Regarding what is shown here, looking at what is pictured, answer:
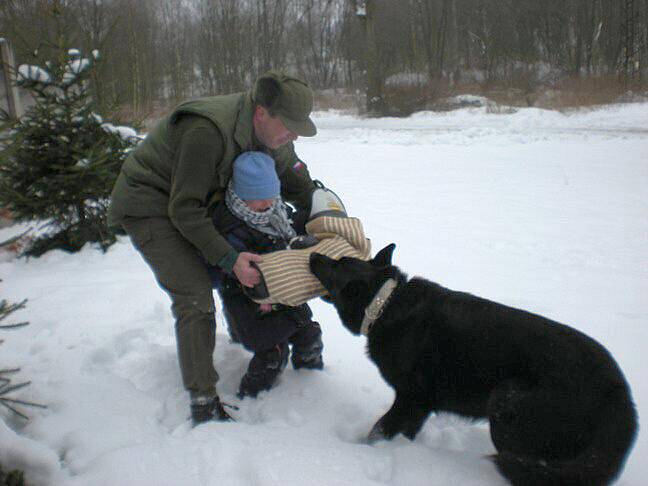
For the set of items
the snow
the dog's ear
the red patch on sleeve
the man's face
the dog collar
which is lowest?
the dog collar

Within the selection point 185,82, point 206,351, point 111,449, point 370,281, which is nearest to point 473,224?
point 370,281

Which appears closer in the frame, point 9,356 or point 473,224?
point 9,356

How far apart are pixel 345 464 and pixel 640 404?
1627 millimetres

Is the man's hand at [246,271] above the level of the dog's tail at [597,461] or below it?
above

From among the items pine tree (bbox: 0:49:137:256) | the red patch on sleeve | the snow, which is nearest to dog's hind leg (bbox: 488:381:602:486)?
the red patch on sleeve

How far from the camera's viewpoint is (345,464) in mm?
1940

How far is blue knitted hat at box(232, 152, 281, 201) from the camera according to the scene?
2188 mm

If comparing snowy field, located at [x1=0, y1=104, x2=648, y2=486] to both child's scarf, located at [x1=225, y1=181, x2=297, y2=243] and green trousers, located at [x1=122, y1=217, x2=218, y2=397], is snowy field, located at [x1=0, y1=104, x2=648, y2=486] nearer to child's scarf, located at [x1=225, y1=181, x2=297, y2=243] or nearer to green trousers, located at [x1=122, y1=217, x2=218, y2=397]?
green trousers, located at [x1=122, y1=217, x2=218, y2=397]

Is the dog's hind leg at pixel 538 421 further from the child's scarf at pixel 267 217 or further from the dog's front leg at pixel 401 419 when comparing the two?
the child's scarf at pixel 267 217

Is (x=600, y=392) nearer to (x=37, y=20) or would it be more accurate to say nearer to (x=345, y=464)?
(x=345, y=464)

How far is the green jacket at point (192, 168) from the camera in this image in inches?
81.7

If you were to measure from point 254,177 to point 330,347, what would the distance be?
143 cm

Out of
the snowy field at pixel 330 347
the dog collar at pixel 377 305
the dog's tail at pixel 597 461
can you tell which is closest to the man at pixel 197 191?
the snowy field at pixel 330 347

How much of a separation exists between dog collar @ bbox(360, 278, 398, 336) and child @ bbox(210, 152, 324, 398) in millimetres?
497
